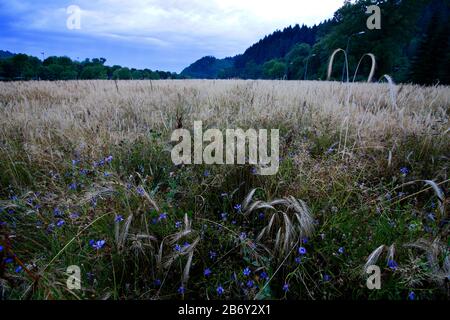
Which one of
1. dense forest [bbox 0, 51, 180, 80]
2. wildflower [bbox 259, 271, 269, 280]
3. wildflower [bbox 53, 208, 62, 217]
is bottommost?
wildflower [bbox 259, 271, 269, 280]

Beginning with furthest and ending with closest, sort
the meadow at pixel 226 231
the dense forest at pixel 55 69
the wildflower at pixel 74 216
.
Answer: the dense forest at pixel 55 69
the wildflower at pixel 74 216
the meadow at pixel 226 231

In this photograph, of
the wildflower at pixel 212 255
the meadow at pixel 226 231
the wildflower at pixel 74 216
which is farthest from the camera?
the wildflower at pixel 74 216

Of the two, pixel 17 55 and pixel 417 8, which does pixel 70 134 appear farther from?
pixel 17 55

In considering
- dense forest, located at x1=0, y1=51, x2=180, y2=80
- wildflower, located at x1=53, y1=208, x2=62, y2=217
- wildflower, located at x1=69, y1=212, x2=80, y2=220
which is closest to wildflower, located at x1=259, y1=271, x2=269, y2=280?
wildflower, located at x1=69, y1=212, x2=80, y2=220

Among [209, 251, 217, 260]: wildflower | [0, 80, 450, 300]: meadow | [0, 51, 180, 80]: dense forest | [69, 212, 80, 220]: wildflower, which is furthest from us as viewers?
[0, 51, 180, 80]: dense forest

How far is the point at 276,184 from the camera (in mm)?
1794

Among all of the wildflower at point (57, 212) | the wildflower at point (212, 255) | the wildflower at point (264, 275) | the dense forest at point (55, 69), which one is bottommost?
the wildflower at point (264, 275)

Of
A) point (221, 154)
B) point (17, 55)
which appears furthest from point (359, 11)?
point (17, 55)

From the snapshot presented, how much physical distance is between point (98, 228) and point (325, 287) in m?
1.32

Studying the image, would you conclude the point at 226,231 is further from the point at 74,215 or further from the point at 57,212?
the point at 57,212

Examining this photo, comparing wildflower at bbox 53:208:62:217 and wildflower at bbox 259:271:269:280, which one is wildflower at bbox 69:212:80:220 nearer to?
wildflower at bbox 53:208:62:217

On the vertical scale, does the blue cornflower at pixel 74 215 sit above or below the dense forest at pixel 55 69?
below

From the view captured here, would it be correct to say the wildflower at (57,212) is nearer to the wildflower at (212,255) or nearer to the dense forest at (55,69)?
the wildflower at (212,255)

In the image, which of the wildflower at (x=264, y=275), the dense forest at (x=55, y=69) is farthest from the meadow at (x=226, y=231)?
the dense forest at (x=55, y=69)
